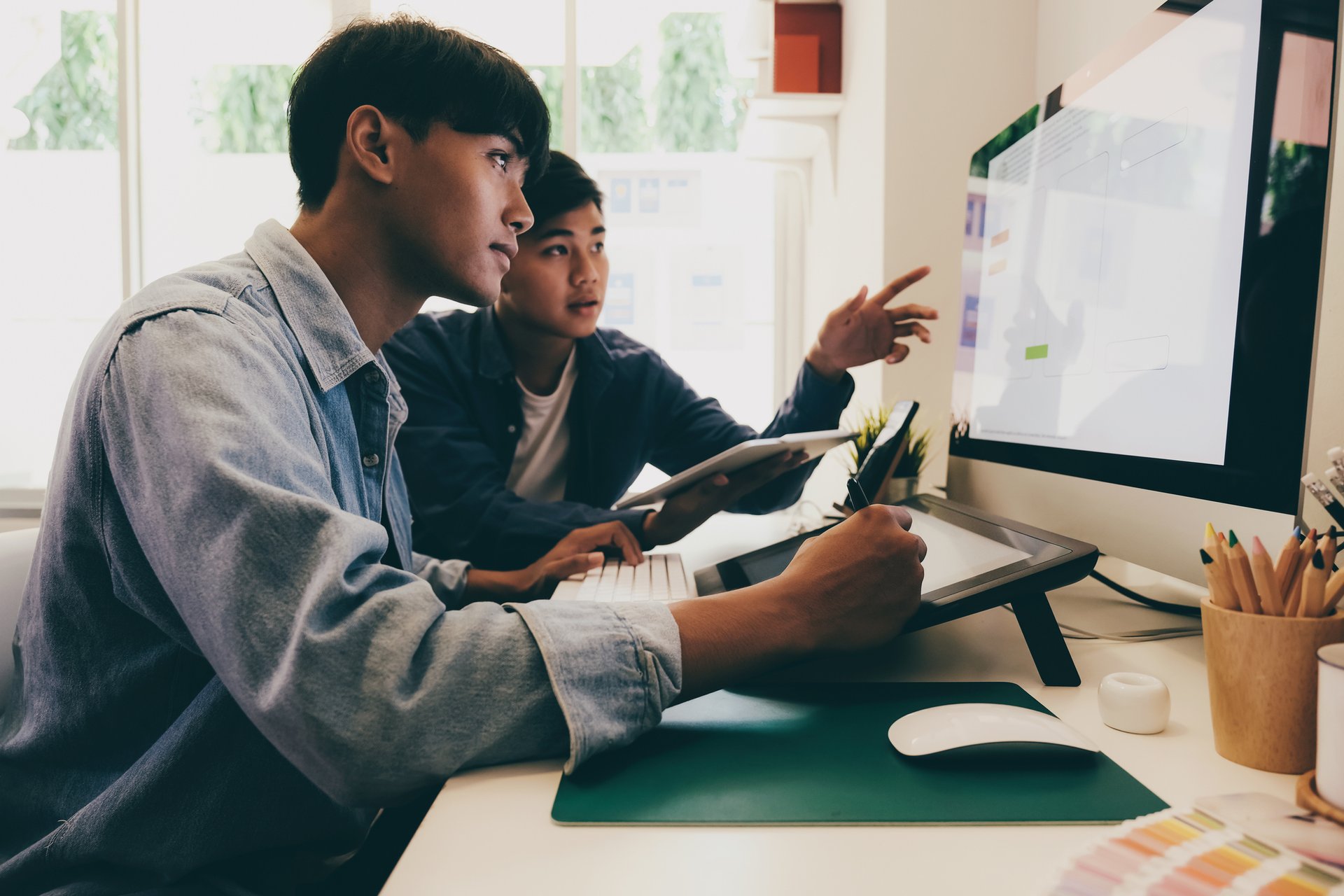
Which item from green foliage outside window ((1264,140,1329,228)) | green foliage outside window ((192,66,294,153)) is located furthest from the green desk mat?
green foliage outside window ((192,66,294,153))

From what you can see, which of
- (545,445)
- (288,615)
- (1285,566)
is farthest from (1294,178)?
(545,445)

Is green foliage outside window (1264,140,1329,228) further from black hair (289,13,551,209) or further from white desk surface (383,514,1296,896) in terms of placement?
black hair (289,13,551,209)

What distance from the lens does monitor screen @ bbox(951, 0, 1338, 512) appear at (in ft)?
1.81

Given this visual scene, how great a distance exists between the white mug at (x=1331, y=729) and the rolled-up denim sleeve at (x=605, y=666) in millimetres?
336

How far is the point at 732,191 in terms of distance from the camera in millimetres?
2477

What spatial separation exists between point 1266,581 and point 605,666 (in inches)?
15.4

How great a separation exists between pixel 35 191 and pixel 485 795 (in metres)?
2.89

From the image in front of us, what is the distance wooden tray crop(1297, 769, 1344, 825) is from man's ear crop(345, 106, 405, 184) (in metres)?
0.83

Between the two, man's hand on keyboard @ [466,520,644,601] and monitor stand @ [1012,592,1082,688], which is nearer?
monitor stand @ [1012,592,1082,688]

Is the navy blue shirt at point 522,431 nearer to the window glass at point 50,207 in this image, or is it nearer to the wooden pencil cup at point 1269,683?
the wooden pencil cup at point 1269,683

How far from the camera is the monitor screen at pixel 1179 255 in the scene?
55 cm

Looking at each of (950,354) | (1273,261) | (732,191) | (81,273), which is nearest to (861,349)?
(950,354)

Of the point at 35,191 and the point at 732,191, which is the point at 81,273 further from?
the point at 732,191

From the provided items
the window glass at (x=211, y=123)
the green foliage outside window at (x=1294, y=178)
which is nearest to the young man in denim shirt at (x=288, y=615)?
the green foliage outside window at (x=1294, y=178)
